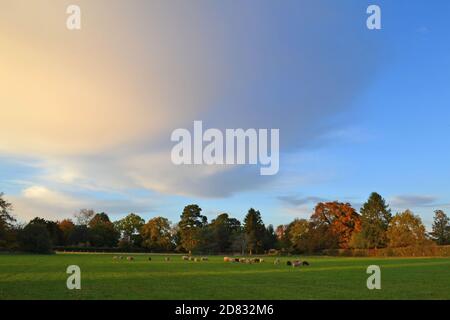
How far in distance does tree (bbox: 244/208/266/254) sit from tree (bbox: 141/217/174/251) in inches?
820

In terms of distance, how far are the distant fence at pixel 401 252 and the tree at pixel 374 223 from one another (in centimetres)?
453

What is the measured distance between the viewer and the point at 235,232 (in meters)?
120

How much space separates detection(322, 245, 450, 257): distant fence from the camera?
7550 centimetres

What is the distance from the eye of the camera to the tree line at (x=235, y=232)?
86250 mm

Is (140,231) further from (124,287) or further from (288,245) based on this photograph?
(124,287)

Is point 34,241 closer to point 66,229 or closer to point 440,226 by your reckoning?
point 66,229

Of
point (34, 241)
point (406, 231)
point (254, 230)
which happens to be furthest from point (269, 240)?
point (34, 241)

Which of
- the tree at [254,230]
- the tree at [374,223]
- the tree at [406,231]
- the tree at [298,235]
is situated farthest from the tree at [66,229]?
the tree at [406,231]

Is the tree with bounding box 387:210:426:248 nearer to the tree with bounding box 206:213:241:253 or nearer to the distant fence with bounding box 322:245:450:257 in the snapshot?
the distant fence with bounding box 322:245:450:257

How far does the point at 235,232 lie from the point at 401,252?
48504mm

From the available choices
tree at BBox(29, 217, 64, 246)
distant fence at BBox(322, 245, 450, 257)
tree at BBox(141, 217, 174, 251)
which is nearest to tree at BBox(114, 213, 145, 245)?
tree at BBox(141, 217, 174, 251)

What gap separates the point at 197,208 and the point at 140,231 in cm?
1731
